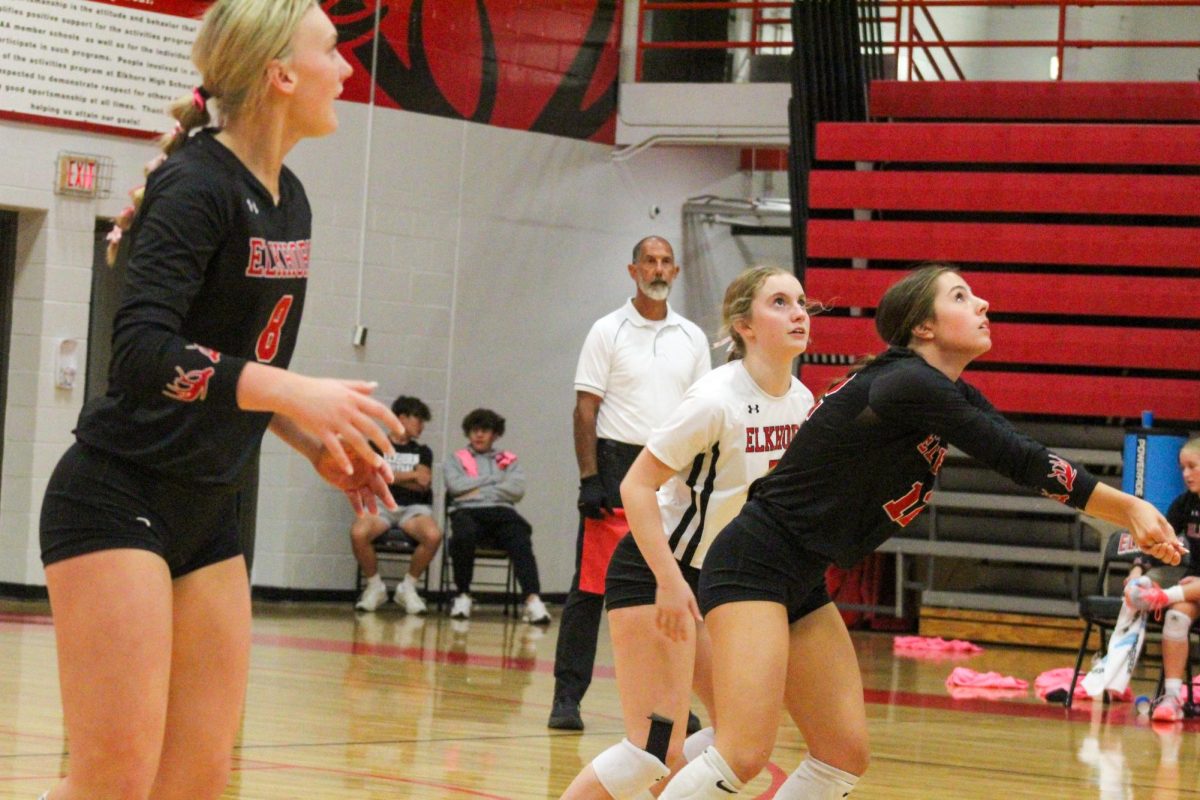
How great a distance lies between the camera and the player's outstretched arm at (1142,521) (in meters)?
3.24

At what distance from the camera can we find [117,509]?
245cm

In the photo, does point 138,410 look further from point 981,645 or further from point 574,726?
point 981,645

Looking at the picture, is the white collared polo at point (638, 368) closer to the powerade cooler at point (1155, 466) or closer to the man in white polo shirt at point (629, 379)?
the man in white polo shirt at point (629, 379)

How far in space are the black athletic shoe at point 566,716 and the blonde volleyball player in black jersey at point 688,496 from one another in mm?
2184

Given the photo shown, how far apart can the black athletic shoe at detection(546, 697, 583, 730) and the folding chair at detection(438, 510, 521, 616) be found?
527 centimetres

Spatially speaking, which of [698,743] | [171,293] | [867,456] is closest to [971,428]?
[867,456]

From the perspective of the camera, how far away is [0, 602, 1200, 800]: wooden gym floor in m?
5.19

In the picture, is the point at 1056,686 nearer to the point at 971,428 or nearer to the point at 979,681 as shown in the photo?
the point at 979,681

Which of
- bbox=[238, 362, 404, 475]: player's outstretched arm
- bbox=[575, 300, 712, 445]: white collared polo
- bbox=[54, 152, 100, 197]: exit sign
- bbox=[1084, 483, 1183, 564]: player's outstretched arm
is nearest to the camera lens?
bbox=[238, 362, 404, 475]: player's outstretched arm

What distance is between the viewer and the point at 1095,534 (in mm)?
11445

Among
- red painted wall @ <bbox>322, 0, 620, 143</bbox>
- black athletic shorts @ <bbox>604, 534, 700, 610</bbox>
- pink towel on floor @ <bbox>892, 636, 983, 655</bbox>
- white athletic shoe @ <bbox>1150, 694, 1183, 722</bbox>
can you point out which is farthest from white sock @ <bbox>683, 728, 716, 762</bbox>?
red painted wall @ <bbox>322, 0, 620, 143</bbox>

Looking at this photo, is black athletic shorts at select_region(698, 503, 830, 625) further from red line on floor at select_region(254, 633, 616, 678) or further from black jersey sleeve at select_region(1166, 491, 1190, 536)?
black jersey sleeve at select_region(1166, 491, 1190, 536)

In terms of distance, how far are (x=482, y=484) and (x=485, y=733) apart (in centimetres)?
562

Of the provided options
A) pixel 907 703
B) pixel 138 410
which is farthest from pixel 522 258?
pixel 138 410
